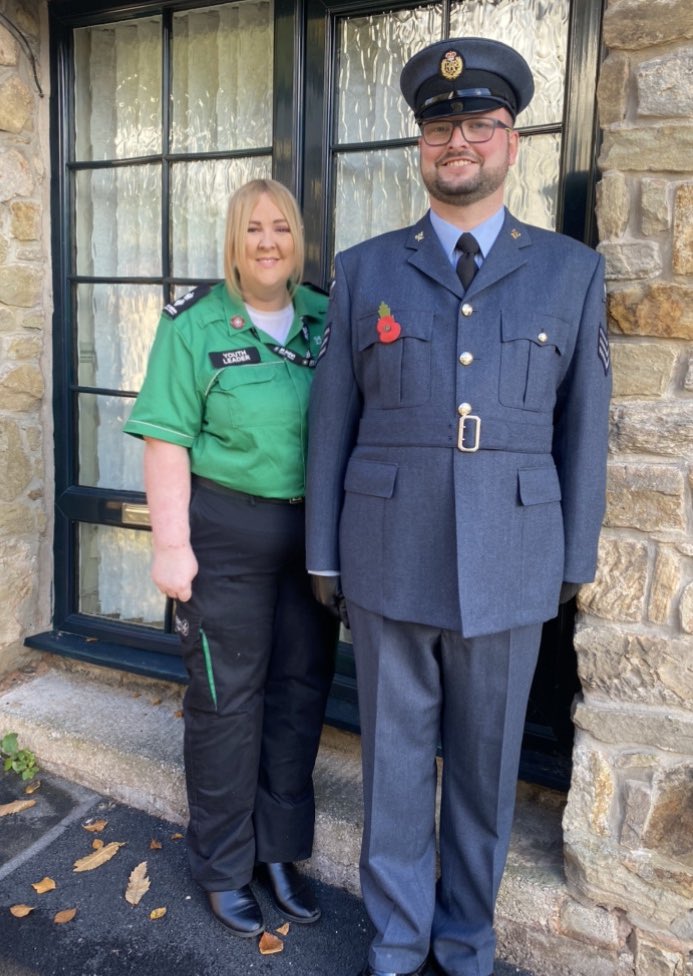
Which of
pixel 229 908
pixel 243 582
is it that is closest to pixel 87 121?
pixel 243 582

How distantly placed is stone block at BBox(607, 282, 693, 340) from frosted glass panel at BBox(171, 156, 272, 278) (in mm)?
1601

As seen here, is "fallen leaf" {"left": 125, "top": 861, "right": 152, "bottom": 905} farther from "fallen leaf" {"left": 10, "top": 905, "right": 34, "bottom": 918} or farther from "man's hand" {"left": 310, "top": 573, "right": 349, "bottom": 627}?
"man's hand" {"left": 310, "top": 573, "right": 349, "bottom": 627}

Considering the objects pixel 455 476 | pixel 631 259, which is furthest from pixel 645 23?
pixel 455 476

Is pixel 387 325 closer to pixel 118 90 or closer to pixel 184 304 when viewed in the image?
pixel 184 304

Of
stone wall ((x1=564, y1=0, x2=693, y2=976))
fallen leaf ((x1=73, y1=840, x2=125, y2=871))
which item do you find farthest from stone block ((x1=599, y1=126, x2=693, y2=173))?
fallen leaf ((x1=73, y1=840, x2=125, y2=871))

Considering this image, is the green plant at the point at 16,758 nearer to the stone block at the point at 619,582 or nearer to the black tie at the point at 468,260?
the stone block at the point at 619,582

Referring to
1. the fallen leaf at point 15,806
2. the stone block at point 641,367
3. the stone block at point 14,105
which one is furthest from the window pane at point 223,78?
the fallen leaf at point 15,806

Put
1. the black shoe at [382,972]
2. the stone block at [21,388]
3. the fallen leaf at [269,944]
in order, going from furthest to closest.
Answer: the stone block at [21,388] < the fallen leaf at [269,944] < the black shoe at [382,972]

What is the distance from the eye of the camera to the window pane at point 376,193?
2748 mm

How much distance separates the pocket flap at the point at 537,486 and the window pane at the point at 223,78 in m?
1.73

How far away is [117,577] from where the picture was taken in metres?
3.46

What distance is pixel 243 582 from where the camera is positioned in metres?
2.15

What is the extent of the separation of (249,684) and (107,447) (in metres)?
1.53

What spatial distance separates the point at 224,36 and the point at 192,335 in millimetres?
1514
